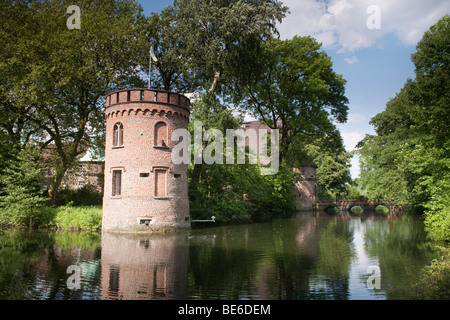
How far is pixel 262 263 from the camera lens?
10992mm

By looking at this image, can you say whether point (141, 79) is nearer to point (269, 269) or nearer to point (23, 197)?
point (23, 197)

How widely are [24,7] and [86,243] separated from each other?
17.8 meters

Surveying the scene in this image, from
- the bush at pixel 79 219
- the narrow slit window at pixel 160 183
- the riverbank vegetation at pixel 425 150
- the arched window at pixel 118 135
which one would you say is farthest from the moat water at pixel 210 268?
the arched window at pixel 118 135

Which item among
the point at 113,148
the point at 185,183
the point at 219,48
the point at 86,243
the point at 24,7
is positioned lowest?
the point at 86,243

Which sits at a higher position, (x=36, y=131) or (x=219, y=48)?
(x=219, y=48)

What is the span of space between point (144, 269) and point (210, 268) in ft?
6.32

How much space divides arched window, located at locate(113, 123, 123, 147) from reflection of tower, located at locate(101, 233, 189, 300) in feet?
20.2

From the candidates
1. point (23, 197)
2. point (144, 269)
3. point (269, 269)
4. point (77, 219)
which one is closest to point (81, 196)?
point (23, 197)

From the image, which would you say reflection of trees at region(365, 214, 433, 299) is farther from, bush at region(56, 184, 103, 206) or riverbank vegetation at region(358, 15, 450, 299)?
bush at region(56, 184, 103, 206)

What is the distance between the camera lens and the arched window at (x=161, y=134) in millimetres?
20047

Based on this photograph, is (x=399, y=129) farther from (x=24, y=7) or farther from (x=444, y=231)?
(x=24, y=7)

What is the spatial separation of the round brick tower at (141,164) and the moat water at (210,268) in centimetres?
323

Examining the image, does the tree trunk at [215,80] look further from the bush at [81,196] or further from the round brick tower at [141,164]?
the bush at [81,196]

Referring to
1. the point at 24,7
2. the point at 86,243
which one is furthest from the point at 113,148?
the point at 24,7
